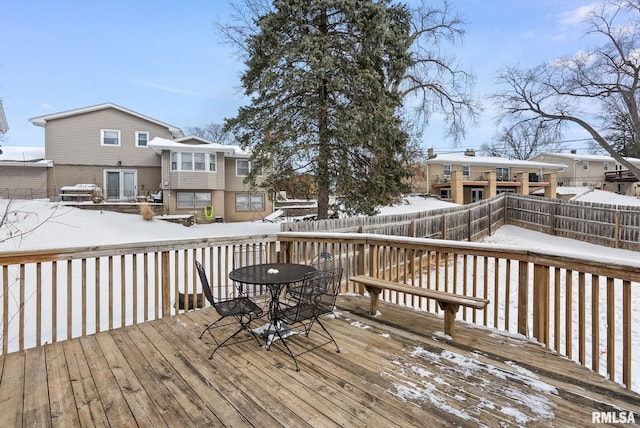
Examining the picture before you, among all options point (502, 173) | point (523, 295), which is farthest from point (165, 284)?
point (502, 173)

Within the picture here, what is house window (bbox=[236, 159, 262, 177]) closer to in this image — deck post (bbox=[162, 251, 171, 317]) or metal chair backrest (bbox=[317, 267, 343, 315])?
deck post (bbox=[162, 251, 171, 317])

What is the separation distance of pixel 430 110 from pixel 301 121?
963 cm

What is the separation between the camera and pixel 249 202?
21.1 meters

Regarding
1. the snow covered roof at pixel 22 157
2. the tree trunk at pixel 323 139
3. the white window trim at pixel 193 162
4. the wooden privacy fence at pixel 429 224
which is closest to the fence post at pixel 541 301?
the wooden privacy fence at pixel 429 224

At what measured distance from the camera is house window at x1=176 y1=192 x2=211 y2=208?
1898 centimetres

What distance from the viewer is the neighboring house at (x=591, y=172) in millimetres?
34269

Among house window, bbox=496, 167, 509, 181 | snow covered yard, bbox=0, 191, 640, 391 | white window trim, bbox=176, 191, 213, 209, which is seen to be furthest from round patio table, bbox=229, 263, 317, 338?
house window, bbox=496, 167, 509, 181

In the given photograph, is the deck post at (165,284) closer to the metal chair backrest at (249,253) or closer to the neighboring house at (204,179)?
the metal chair backrest at (249,253)

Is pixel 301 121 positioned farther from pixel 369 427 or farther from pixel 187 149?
pixel 187 149

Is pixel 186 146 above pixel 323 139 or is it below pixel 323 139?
above

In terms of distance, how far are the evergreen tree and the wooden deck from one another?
711 centimetres

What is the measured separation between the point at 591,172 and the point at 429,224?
37442 mm

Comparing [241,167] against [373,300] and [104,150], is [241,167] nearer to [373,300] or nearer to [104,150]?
[104,150]

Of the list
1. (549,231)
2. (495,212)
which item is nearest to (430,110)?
(495,212)
